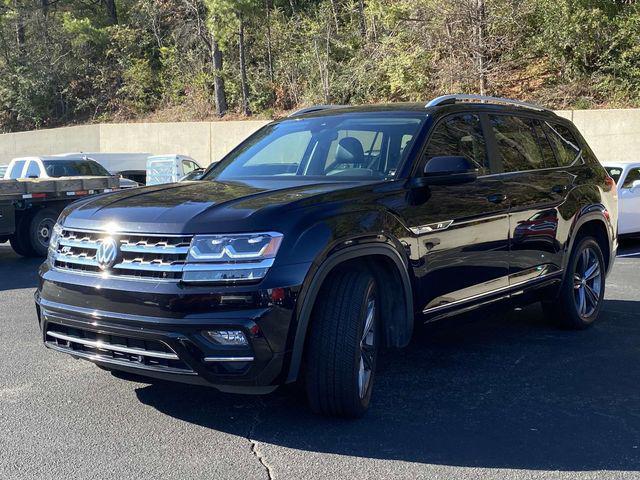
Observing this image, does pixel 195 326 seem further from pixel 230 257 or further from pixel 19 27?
pixel 19 27

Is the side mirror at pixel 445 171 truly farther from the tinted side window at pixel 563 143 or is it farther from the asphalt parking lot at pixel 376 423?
the tinted side window at pixel 563 143

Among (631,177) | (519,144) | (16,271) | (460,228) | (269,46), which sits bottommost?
(16,271)

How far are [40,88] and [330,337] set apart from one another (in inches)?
1377

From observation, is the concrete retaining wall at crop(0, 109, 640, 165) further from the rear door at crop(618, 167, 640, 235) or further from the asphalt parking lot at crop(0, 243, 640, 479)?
the asphalt parking lot at crop(0, 243, 640, 479)

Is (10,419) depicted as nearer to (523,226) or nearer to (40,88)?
(523,226)

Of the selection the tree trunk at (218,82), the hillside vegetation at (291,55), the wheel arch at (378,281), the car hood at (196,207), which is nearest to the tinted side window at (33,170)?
the hillside vegetation at (291,55)

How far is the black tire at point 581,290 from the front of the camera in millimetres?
6262

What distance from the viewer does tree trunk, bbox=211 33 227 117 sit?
1163 inches

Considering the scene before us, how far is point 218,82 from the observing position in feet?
97.0

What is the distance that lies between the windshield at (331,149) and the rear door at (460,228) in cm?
24

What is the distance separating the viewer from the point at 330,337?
3.97 metres

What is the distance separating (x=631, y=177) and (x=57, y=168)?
12.8 m

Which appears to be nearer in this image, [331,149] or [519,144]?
[331,149]

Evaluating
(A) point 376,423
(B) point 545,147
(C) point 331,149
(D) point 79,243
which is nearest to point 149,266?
(D) point 79,243
